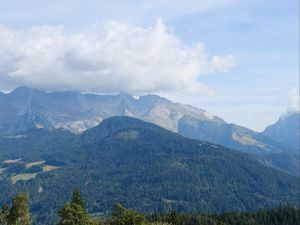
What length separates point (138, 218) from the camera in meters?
149

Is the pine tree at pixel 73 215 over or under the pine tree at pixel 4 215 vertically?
over

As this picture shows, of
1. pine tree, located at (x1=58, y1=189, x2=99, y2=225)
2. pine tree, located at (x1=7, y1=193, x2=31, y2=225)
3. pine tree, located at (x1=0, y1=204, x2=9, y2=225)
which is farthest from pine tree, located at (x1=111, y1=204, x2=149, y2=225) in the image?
pine tree, located at (x1=0, y1=204, x2=9, y2=225)

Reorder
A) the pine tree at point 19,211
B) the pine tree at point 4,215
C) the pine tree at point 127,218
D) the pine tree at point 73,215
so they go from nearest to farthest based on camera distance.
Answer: the pine tree at point 73,215, the pine tree at point 19,211, the pine tree at point 4,215, the pine tree at point 127,218

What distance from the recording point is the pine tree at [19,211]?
14030cm

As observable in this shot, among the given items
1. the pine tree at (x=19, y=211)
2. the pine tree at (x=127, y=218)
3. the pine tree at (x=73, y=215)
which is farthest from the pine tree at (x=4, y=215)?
the pine tree at (x=127, y=218)

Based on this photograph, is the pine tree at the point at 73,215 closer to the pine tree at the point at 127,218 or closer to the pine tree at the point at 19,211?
the pine tree at the point at 19,211

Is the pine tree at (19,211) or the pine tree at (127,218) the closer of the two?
the pine tree at (19,211)

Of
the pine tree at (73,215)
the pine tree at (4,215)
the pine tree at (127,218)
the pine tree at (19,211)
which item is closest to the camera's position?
the pine tree at (73,215)

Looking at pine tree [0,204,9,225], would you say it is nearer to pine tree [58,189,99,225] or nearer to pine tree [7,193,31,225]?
pine tree [7,193,31,225]

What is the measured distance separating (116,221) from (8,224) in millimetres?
34582

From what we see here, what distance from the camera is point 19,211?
463 ft

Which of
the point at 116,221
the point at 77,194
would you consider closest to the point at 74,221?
the point at 77,194

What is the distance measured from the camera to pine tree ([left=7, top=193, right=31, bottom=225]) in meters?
140

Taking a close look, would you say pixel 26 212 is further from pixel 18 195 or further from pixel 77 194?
pixel 77 194
